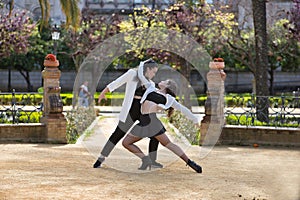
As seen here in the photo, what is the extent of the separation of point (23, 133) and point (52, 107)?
84 centimetres

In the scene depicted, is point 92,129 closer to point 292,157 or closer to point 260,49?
point 260,49

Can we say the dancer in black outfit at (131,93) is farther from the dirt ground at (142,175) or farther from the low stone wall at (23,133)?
the low stone wall at (23,133)

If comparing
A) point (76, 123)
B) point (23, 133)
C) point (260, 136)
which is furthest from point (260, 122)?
point (23, 133)

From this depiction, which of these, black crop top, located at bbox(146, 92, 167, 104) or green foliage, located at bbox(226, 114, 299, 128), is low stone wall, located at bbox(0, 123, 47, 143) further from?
black crop top, located at bbox(146, 92, 167, 104)

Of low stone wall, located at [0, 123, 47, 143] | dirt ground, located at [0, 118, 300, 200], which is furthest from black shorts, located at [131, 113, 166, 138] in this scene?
low stone wall, located at [0, 123, 47, 143]

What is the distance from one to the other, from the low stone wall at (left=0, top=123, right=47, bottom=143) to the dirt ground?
33.0 inches

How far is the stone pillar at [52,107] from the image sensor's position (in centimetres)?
1250

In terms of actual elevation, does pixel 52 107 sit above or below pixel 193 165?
above

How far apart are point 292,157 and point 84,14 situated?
2782cm

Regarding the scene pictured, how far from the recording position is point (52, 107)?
12.6 meters

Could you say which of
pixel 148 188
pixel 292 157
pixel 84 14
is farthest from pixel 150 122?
pixel 84 14

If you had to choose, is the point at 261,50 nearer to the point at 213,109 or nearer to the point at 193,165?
the point at 213,109

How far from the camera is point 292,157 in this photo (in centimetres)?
1083

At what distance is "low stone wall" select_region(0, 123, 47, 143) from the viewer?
497 inches
